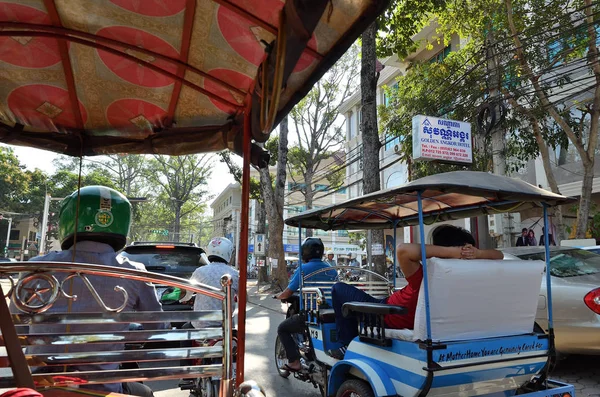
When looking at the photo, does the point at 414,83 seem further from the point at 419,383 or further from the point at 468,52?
the point at 419,383

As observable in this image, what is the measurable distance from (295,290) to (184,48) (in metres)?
3.34

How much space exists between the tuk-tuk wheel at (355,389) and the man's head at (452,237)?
1.24m

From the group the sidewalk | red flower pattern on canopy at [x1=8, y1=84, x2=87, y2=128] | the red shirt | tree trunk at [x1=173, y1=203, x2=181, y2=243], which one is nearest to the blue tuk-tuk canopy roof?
the red shirt

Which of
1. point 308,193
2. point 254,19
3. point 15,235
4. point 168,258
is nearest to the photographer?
point 254,19

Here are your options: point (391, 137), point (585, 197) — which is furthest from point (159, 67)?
point (391, 137)

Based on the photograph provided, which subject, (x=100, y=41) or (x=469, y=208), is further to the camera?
(x=469, y=208)

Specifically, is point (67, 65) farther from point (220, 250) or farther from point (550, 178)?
point (550, 178)

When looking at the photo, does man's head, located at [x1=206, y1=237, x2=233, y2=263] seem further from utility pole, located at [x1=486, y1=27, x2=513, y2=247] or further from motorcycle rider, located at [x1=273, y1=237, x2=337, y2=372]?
utility pole, located at [x1=486, y1=27, x2=513, y2=247]

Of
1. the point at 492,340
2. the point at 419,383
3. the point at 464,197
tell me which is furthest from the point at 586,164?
the point at 419,383

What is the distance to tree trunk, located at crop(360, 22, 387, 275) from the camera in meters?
8.24

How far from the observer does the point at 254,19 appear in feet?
6.40

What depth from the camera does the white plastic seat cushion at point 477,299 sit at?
9.39 ft

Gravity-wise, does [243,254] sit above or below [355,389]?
above

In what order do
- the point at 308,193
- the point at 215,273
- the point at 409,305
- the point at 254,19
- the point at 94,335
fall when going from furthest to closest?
the point at 308,193
the point at 215,273
the point at 409,305
the point at 254,19
the point at 94,335
